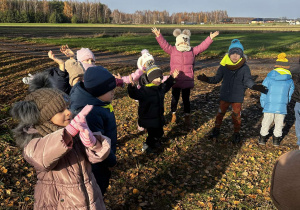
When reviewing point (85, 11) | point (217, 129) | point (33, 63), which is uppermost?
point (85, 11)

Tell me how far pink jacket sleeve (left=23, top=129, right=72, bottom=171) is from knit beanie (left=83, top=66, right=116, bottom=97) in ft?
3.48

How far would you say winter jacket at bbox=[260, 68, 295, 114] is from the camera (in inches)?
213

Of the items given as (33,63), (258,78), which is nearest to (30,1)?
(33,63)

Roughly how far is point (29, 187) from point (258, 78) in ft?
40.6

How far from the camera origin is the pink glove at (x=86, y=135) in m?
1.87

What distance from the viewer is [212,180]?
4.91 meters

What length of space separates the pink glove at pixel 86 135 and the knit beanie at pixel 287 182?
4.45ft

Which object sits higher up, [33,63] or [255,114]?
[33,63]

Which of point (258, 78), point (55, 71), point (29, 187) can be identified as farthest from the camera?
point (258, 78)

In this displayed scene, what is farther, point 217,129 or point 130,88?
point 217,129

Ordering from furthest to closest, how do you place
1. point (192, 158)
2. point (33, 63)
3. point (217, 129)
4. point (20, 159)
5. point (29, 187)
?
point (33, 63) → point (217, 129) → point (192, 158) → point (20, 159) → point (29, 187)

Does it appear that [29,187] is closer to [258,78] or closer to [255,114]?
A: [255,114]

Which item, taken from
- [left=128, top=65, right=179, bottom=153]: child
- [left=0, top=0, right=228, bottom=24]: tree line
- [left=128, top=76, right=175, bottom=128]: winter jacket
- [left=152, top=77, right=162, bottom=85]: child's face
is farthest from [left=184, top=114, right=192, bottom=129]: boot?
[left=0, top=0, right=228, bottom=24]: tree line

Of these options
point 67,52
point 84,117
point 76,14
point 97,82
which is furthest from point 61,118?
point 76,14
